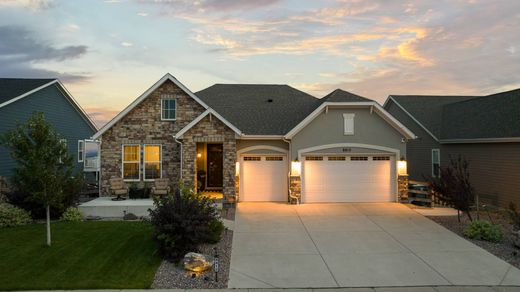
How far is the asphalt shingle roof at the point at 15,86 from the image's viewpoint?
773 inches

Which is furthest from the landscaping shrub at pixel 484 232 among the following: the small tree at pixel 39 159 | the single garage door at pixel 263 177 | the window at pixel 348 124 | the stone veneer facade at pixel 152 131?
the small tree at pixel 39 159

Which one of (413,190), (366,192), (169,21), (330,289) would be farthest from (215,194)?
(330,289)

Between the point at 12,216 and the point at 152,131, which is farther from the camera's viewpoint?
the point at 152,131

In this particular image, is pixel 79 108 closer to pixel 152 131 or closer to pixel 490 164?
pixel 152 131

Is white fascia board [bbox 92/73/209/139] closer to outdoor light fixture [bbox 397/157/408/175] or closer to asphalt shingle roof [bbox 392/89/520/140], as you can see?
outdoor light fixture [bbox 397/157/408/175]

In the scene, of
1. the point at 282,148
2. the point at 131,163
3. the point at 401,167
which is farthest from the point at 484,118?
the point at 131,163

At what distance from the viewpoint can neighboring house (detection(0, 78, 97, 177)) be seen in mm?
19344

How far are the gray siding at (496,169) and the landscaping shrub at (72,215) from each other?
19.0m

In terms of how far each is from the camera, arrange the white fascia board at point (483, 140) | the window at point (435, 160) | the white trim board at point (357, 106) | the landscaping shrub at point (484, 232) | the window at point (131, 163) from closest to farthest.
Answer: the landscaping shrub at point (484, 232) < the white fascia board at point (483, 140) < the white trim board at point (357, 106) < the window at point (131, 163) < the window at point (435, 160)

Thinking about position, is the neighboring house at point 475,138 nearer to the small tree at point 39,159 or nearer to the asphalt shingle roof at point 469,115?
the asphalt shingle roof at point 469,115

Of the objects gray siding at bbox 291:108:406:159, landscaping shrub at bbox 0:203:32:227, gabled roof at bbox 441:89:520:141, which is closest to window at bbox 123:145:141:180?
landscaping shrub at bbox 0:203:32:227

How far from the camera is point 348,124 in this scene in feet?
59.5

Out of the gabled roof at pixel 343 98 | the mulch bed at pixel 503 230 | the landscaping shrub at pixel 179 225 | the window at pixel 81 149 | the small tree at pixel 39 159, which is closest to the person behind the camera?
the landscaping shrub at pixel 179 225

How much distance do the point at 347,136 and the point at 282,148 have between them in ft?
11.4
